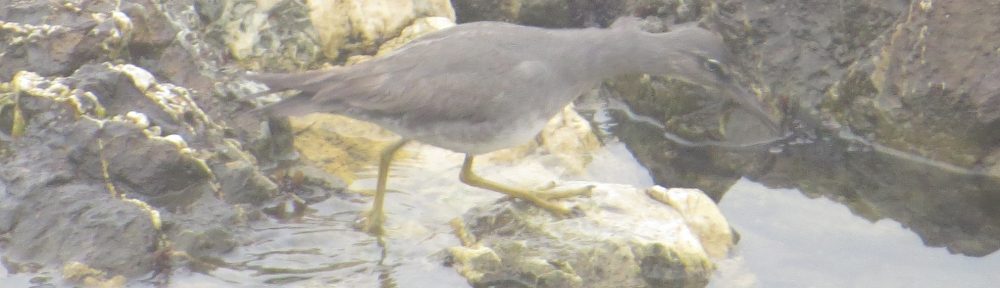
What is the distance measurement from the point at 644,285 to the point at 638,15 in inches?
115

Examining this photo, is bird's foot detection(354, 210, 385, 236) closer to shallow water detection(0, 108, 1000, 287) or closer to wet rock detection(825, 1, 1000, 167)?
shallow water detection(0, 108, 1000, 287)

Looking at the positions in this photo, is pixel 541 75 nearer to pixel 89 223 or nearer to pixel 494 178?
pixel 494 178

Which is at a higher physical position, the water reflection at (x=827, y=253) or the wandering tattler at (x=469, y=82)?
the wandering tattler at (x=469, y=82)

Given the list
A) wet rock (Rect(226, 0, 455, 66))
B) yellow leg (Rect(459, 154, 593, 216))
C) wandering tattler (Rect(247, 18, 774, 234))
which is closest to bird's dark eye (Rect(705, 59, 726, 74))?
wandering tattler (Rect(247, 18, 774, 234))

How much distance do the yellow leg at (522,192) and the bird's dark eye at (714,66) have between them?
0.82 metres

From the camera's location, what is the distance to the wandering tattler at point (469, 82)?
5973mm

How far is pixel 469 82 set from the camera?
19.7 ft

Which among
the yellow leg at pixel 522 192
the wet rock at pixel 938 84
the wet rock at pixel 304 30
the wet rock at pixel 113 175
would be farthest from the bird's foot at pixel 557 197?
the wet rock at pixel 938 84

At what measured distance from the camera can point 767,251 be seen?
254 inches

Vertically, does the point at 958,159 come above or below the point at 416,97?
below

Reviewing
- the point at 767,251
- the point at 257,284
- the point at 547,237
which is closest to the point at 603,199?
the point at 547,237

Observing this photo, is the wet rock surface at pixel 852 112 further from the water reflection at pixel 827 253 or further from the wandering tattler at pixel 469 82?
the wandering tattler at pixel 469 82

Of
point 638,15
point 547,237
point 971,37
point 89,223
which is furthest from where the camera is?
point 638,15

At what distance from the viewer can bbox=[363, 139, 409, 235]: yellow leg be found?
21.4 feet
